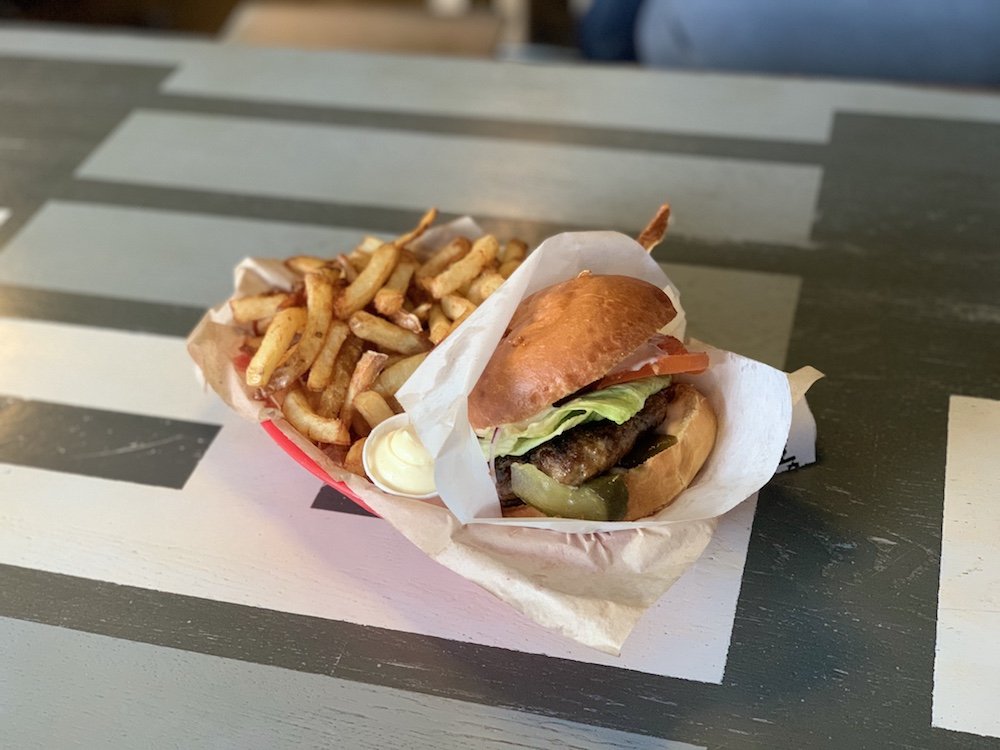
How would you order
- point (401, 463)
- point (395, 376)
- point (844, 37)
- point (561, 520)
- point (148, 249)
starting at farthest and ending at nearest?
point (844, 37) < point (148, 249) < point (395, 376) < point (401, 463) < point (561, 520)

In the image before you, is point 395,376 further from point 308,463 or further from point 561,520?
point 561,520

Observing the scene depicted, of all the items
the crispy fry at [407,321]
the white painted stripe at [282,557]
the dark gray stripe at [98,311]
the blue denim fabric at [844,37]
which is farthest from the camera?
the blue denim fabric at [844,37]

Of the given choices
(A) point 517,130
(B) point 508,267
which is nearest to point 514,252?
(B) point 508,267

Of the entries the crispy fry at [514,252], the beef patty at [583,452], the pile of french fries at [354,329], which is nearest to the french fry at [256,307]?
the pile of french fries at [354,329]

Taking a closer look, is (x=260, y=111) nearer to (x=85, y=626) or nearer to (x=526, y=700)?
(x=85, y=626)

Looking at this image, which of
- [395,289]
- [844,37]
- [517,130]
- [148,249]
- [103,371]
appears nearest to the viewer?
[395,289]

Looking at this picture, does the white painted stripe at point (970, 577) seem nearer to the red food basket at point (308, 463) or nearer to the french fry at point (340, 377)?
the red food basket at point (308, 463)
